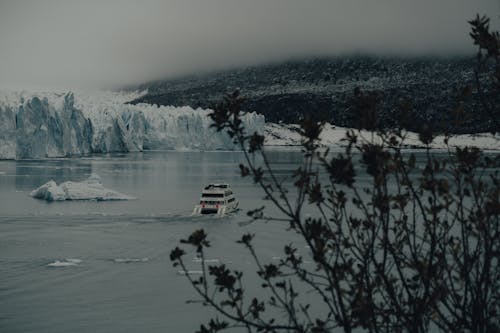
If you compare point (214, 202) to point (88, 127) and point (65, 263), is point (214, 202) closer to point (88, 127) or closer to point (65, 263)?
point (65, 263)

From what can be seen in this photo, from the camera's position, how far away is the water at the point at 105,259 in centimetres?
1579

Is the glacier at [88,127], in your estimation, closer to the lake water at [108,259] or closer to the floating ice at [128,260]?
the lake water at [108,259]

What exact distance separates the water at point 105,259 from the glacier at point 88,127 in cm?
3142

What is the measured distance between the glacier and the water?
1237 inches

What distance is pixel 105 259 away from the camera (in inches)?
910

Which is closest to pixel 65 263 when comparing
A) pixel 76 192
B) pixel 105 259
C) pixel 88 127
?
pixel 105 259

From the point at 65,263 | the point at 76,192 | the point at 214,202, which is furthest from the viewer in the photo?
the point at 76,192

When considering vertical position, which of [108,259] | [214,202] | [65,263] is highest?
[65,263]

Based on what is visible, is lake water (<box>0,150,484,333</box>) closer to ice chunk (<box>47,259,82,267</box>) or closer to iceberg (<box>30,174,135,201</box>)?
ice chunk (<box>47,259,82,267</box>)

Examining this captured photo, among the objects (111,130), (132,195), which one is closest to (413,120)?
(132,195)

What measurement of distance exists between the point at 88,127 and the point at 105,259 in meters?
68.8

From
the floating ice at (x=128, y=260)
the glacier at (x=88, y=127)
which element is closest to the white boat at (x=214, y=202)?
the floating ice at (x=128, y=260)

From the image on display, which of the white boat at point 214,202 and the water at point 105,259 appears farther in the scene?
the white boat at point 214,202

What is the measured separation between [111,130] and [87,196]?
5610 cm
